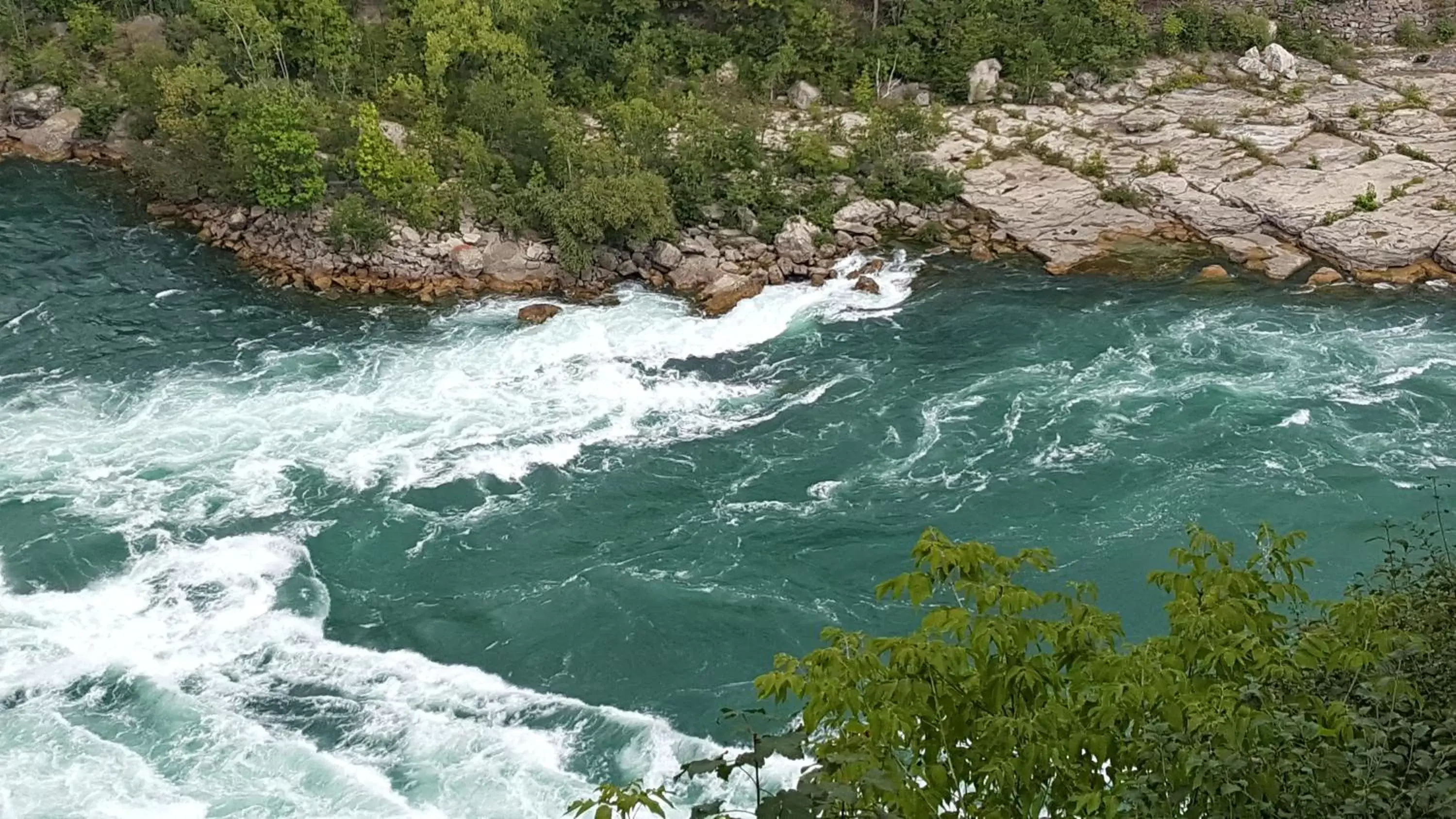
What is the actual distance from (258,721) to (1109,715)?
15.3 m

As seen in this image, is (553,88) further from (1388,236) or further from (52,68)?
(1388,236)

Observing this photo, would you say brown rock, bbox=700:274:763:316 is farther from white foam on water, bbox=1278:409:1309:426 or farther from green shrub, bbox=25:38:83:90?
green shrub, bbox=25:38:83:90

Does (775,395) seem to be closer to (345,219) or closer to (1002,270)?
(1002,270)

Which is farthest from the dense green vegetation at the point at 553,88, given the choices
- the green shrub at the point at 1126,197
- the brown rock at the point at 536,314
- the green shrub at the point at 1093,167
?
the green shrub at the point at 1126,197

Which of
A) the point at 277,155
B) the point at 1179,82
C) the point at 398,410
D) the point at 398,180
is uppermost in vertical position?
the point at 277,155

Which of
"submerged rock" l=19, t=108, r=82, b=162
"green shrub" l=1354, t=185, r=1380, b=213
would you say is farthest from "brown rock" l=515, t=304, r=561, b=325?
"green shrub" l=1354, t=185, r=1380, b=213

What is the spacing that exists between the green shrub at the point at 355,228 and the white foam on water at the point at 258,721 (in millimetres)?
12790

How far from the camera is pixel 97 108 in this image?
41.1 m

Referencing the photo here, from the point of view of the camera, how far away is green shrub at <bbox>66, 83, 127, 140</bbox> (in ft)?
135

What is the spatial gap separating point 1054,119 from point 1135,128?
2403 millimetres

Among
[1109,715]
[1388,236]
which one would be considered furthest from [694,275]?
[1109,715]

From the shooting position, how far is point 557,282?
111 ft

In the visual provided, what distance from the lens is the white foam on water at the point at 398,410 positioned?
2600cm

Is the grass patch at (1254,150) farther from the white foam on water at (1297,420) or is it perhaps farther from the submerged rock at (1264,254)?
the white foam on water at (1297,420)
